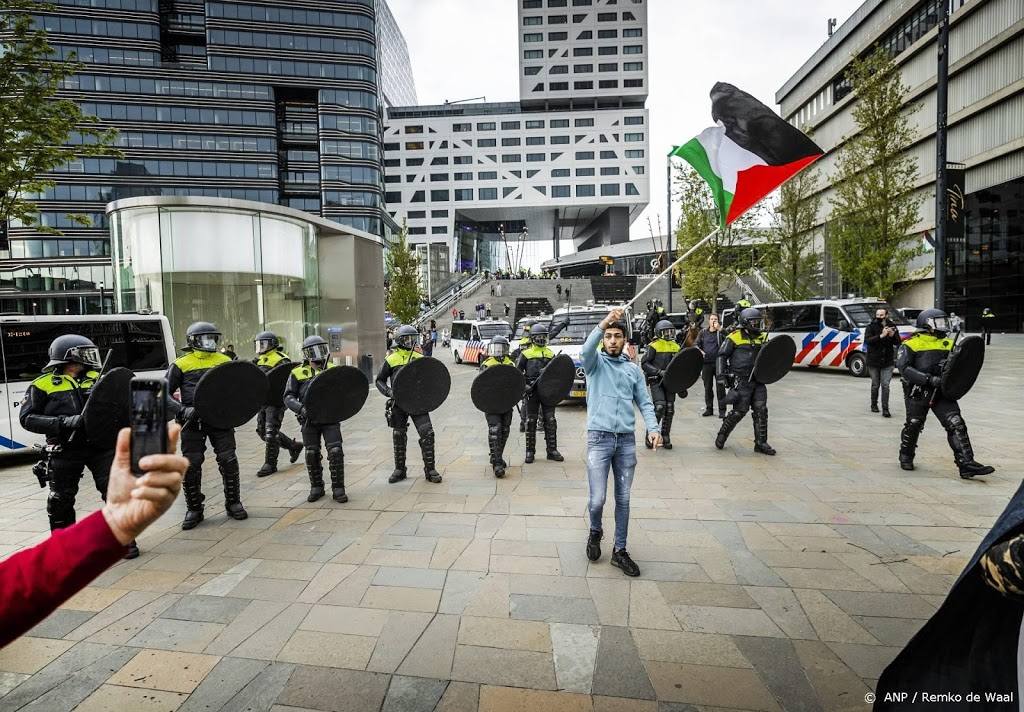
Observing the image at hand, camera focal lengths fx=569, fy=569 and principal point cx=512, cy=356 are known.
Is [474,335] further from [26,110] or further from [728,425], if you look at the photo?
[728,425]

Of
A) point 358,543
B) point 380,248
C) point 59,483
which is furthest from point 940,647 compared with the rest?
point 380,248

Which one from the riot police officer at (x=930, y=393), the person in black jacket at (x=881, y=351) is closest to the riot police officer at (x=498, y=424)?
the riot police officer at (x=930, y=393)

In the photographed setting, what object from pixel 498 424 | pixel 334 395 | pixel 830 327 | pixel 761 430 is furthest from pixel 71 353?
pixel 830 327

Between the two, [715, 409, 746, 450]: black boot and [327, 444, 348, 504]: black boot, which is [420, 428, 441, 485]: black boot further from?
[715, 409, 746, 450]: black boot

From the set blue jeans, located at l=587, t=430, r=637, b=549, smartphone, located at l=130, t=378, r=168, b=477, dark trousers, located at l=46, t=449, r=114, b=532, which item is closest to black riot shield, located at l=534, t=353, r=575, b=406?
blue jeans, located at l=587, t=430, r=637, b=549

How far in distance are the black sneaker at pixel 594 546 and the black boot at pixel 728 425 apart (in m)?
4.33

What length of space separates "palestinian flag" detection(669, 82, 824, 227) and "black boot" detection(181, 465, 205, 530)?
584 centimetres

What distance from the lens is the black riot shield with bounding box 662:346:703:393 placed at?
8602mm

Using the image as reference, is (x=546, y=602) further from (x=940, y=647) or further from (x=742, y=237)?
(x=742, y=237)

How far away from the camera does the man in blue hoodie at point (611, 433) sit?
4312 millimetres

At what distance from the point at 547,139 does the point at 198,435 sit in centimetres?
8189

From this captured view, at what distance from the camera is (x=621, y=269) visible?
7838cm

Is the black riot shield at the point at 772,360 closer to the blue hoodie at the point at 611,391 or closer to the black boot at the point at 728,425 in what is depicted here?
the black boot at the point at 728,425

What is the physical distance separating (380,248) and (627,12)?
79.6 metres
